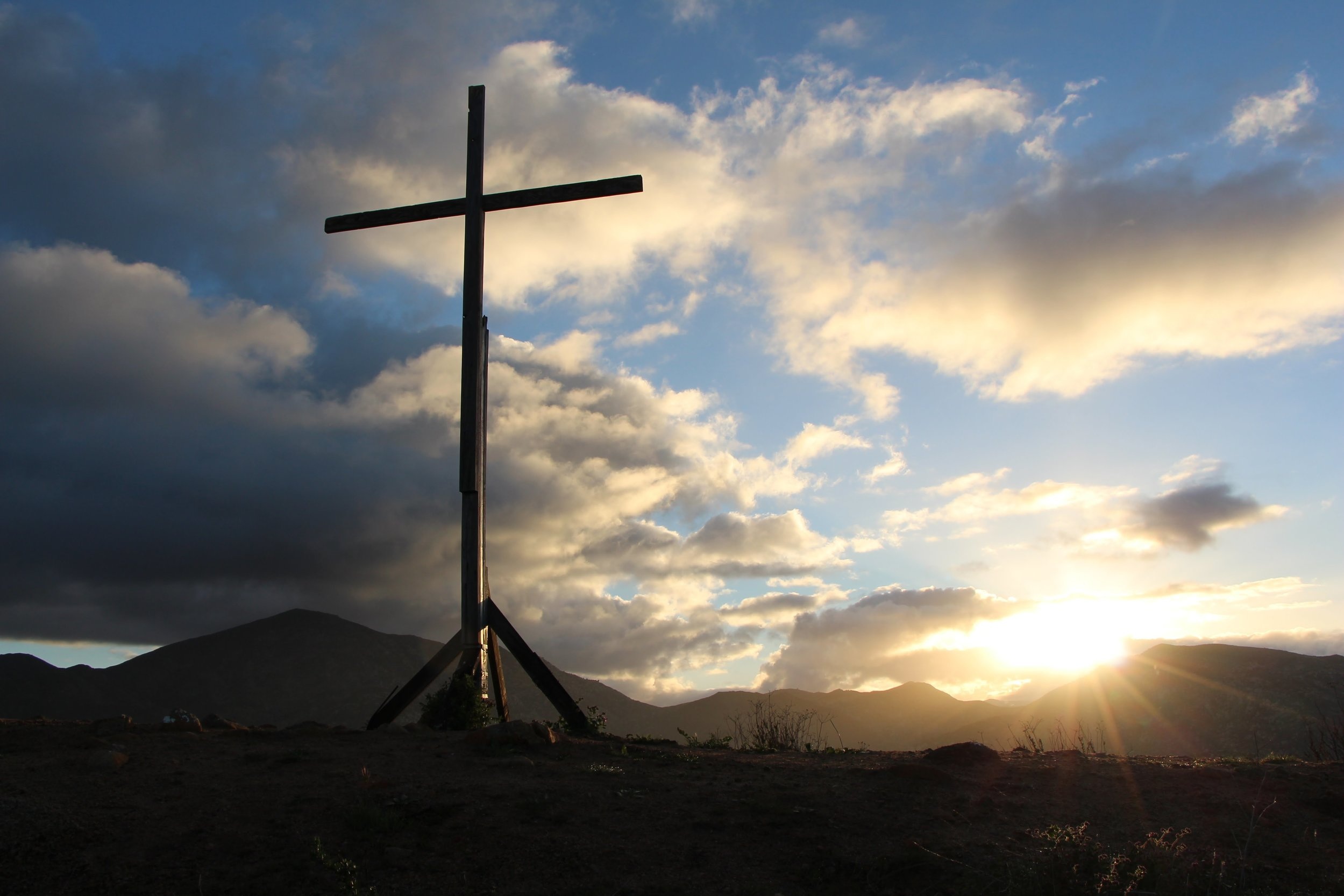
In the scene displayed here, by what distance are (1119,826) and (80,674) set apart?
372 feet

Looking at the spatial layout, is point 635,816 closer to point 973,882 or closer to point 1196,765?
point 973,882

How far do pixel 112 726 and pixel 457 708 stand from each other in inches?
130

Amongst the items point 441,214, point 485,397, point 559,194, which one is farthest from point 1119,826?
point 441,214

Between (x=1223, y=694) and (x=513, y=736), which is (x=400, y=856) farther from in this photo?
(x=1223, y=694)

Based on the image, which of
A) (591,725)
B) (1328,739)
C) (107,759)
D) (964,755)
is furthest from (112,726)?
(1328,739)

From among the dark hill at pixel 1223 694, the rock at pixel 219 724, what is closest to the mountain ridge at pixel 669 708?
the dark hill at pixel 1223 694

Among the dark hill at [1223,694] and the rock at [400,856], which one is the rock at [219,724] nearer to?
the rock at [400,856]

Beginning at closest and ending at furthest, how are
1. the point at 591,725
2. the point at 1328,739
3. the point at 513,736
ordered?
the point at 513,736 → the point at 591,725 → the point at 1328,739

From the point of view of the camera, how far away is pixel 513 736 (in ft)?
26.9

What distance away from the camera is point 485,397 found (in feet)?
38.1

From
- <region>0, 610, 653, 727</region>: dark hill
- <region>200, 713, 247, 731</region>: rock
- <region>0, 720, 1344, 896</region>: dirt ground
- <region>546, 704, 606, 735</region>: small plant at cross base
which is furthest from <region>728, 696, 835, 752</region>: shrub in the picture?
<region>0, 610, 653, 727</region>: dark hill

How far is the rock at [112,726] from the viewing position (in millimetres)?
8273

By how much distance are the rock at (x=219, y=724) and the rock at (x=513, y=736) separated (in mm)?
2660

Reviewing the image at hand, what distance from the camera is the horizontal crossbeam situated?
459 inches
